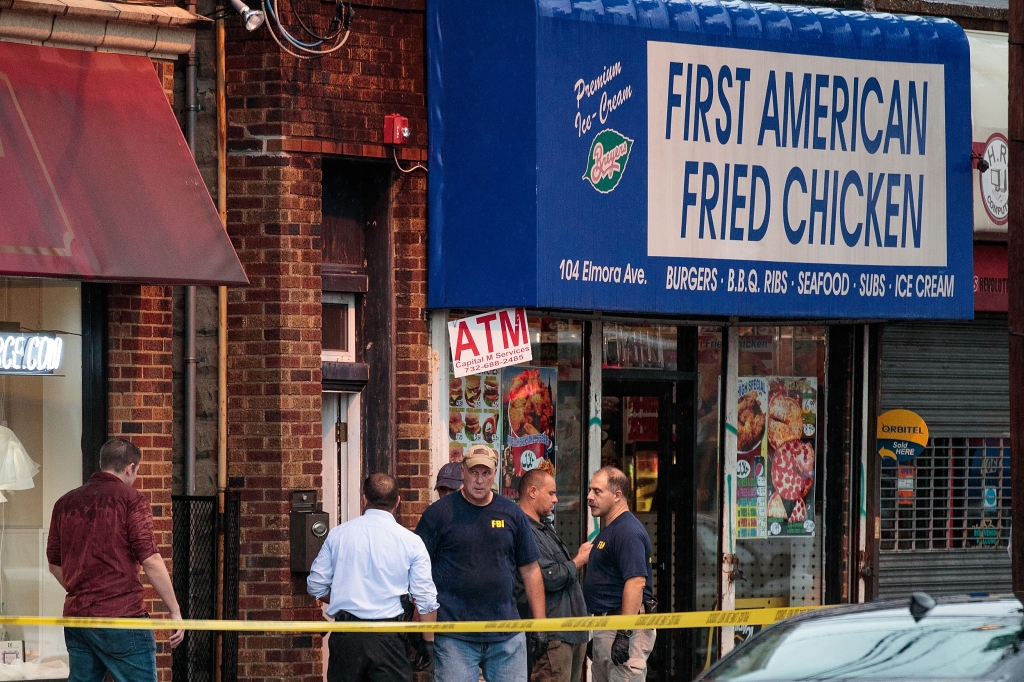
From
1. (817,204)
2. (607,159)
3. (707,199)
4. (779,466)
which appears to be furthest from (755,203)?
(779,466)

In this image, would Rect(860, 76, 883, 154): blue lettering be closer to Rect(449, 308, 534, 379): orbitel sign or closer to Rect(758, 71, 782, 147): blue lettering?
Rect(758, 71, 782, 147): blue lettering

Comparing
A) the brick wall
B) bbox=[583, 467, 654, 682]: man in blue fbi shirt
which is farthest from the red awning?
bbox=[583, 467, 654, 682]: man in blue fbi shirt

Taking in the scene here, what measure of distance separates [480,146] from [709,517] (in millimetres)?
3668

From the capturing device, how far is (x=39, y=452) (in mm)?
9469

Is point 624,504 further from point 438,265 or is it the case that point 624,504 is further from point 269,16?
point 269,16

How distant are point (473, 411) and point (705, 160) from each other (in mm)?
2457

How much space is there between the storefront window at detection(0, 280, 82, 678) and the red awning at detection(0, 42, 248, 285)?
2.69 ft

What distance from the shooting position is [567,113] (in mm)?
10633

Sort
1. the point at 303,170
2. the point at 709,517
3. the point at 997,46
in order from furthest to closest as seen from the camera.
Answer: the point at 997,46
the point at 709,517
the point at 303,170

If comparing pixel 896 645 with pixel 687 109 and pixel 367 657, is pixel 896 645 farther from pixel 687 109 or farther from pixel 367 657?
pixel 687 109

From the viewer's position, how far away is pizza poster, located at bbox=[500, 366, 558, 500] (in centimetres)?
1134

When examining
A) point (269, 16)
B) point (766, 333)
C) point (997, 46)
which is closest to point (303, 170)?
point (269, 16)

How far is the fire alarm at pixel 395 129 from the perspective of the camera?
35.1 ft

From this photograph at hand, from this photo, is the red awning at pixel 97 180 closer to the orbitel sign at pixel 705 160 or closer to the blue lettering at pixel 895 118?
the orbitel sign at pixel 705 160
